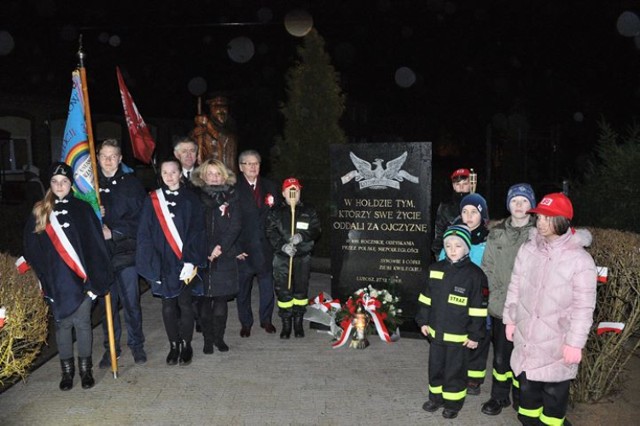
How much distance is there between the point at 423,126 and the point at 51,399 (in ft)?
87.3

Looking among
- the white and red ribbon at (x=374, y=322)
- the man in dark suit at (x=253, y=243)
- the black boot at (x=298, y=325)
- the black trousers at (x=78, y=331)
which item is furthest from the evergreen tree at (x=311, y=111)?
the black trousers at (x=78, y=331)

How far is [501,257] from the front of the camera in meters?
4.57

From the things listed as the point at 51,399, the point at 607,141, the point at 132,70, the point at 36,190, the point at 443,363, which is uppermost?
the point at 132,70

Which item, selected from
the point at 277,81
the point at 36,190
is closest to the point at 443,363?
the point at 36,190

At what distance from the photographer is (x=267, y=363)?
554 cm

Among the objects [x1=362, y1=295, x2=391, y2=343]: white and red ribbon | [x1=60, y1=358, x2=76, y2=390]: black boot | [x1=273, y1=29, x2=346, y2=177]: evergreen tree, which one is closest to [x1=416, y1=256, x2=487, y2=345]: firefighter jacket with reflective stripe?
[x1=362, y1=295, x2=391, y2=343]: white and red ribbon

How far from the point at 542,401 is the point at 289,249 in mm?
3092

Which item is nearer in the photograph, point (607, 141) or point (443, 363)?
point (443, 363)

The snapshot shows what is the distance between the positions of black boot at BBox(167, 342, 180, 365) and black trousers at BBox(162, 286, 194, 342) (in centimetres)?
5

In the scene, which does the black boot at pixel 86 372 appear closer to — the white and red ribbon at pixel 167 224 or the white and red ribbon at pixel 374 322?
the white and red ribbon at pixel 167 224

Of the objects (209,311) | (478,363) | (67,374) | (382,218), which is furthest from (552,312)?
(67,374)

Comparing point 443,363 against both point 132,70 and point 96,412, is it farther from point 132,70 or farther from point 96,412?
point 132,70

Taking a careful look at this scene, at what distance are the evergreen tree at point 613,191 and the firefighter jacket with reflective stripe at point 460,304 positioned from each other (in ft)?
12.5

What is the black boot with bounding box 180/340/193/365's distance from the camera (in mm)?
5496
